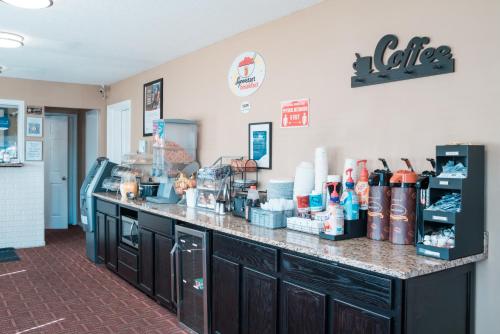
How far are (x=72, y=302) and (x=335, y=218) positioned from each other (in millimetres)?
2821

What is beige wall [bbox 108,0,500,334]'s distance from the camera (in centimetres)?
230

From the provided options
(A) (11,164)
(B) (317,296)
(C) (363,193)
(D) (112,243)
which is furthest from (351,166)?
(A) (11,164)

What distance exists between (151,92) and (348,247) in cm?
405

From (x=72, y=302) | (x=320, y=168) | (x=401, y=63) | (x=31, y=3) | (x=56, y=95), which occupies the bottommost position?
(x=72, y=302)

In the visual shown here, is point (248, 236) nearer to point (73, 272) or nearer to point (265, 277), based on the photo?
point (265, 277)

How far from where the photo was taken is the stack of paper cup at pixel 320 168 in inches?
119

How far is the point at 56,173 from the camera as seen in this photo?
7.98 meters

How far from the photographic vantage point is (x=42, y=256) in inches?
234

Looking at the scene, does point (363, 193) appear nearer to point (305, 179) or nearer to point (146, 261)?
point (305, 179)

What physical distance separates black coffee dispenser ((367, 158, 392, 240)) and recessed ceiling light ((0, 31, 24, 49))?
3.63m

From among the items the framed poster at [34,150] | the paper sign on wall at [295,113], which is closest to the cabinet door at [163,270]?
the paper sign on wall at [295,113]

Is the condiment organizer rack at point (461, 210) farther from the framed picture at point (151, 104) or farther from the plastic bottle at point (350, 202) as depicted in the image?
the framed picture at point (151, 104)

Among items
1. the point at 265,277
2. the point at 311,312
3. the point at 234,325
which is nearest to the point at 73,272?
the point at 234,325

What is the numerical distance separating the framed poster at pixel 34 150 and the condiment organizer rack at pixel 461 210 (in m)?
5.94
